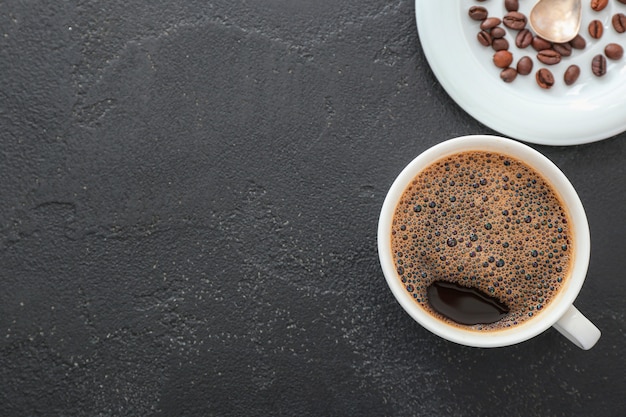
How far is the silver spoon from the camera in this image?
3.36 feet

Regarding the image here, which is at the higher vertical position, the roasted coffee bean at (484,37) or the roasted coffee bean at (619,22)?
the roasted coffee bean at (484,37)

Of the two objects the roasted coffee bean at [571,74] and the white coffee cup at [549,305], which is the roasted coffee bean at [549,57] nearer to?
the roasted coffee bean at [571,74]

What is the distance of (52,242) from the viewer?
105cm

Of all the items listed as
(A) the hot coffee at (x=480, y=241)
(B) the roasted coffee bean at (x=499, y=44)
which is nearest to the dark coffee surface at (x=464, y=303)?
(A) the hot coffee at (x=480, y=241)

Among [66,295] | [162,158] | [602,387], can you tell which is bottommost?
[602,387]

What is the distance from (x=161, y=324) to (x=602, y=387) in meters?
0.63

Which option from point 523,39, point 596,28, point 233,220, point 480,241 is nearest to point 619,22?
point 596,28

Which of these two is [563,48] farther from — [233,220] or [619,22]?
[233,220]

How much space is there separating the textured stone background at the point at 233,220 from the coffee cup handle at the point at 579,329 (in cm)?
15

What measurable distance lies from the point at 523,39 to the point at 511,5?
5 cm

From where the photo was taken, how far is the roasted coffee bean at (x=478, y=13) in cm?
102

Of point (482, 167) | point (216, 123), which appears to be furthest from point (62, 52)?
point (482, 167)

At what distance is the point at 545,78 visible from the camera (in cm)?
102

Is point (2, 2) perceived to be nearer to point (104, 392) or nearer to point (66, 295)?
point (66, 295)
